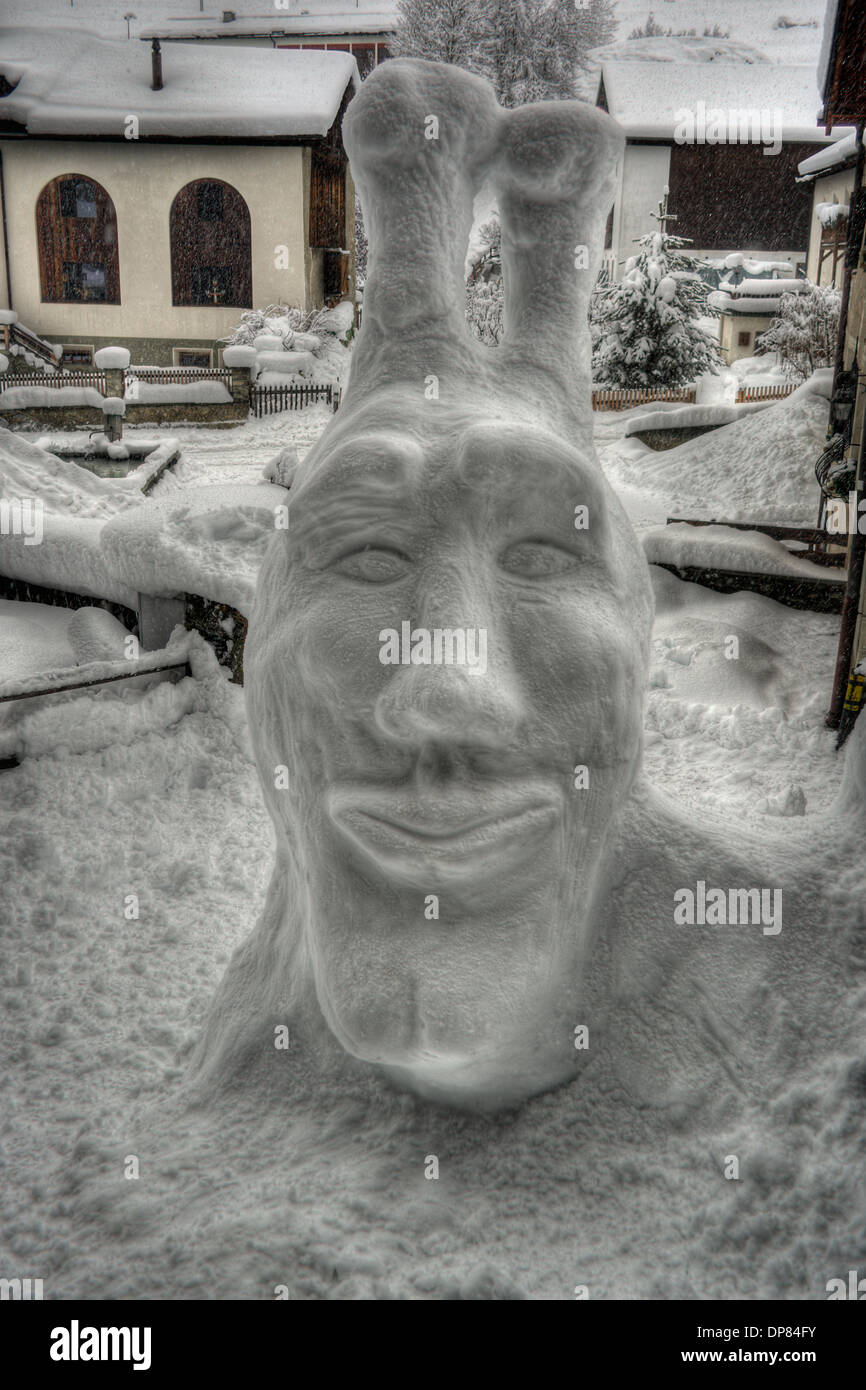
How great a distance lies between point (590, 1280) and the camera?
5.97ft

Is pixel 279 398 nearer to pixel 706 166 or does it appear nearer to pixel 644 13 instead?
pixel 706 166

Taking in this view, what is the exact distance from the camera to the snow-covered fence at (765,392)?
14.8m

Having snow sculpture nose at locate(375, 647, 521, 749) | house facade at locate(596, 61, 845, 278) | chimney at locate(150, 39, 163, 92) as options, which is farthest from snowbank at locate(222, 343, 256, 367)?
snow sculpture nose at locate(375, 647, 521, 749)

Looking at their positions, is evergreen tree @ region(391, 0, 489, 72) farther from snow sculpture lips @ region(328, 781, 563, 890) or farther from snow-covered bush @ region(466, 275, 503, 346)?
snow sculpture lips @ region(328, 781, 563, 890)

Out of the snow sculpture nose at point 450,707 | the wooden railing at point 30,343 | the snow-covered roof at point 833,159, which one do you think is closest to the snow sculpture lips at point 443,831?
the snow sculpture nose at point 450,707

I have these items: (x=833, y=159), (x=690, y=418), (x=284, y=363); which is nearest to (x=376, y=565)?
(x=690, y=418)

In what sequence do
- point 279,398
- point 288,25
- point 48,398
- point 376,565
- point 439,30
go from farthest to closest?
point 279,398 → point 48,398 → point 288,25 → point 439,30 → point 376,565

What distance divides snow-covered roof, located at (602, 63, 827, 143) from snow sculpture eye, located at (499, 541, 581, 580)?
11.0m

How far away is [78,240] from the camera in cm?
1381

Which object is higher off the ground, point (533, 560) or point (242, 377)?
point (242, 377)

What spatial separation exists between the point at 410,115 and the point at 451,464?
78 cm

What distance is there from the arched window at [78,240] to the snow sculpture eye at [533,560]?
42.9 ft

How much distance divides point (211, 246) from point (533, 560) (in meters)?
14.4

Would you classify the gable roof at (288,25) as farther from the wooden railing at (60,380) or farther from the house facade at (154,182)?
the wooden railing at (60,380)
